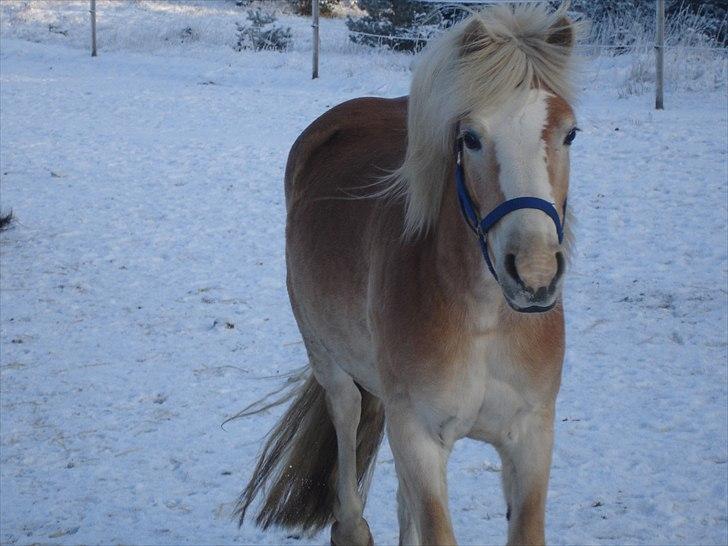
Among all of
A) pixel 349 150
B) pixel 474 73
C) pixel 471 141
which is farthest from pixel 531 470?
pixel 349 150

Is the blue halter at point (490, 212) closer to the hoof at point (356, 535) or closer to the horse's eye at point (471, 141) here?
the horse's eye at point (471, 141)

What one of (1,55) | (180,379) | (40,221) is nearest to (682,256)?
(180,379)

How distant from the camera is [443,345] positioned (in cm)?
207

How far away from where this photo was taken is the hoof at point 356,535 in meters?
3.07

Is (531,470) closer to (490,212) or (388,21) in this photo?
(490,212)

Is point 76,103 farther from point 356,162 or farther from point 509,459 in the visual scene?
point 509,459

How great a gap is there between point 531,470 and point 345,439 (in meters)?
1.12

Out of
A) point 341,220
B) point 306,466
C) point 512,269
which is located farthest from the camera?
point 306,466

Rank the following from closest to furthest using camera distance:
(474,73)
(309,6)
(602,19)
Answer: (474,73) < (602,19) < (309,6)

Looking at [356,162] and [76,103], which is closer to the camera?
[356,162]

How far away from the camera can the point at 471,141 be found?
186 centimetres

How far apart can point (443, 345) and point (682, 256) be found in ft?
13.1

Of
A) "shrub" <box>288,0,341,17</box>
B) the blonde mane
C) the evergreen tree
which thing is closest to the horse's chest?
the blonde mane

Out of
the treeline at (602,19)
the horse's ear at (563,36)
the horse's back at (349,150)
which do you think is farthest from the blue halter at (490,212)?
the treeline at (602,19)
